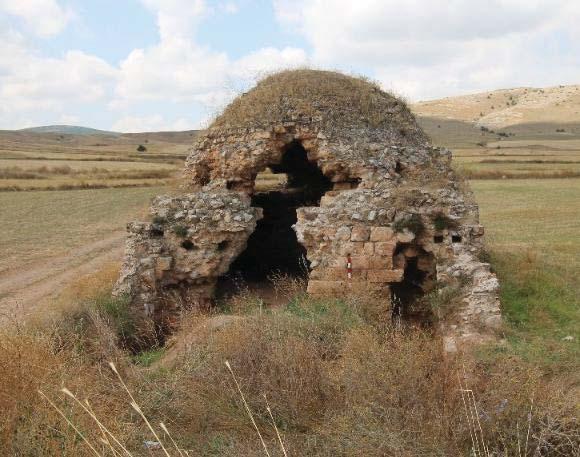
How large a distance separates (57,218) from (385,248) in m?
21.0

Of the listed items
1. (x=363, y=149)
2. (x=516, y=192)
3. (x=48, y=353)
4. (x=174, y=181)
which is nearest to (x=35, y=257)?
(x=174, y=181)

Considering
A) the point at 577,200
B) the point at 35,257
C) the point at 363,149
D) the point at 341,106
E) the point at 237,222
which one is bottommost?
the point at 577,200

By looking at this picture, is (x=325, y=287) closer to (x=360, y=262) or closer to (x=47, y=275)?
(x=360, y=262)

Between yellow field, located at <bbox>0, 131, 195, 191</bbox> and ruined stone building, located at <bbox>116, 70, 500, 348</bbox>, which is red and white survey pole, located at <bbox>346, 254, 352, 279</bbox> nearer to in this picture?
ruined stone building, located at <bbox>116, 70, 500, 348</bbox>

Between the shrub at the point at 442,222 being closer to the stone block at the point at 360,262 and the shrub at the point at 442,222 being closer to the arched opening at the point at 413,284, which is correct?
the arched opening at the point at 413,284

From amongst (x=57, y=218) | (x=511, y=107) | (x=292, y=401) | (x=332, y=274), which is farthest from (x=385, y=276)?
(x=511, y=107)

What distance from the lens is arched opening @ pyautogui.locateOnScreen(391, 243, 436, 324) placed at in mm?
8898

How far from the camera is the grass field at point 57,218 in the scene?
62.8 feet

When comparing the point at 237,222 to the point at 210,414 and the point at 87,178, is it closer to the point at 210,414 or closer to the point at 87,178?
the point at 210,414

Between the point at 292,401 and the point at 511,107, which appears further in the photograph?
the point at 511,107

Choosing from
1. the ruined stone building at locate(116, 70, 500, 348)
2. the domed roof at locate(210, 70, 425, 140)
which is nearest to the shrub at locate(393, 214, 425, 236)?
the ruined stone building at locate(116, 70, 500, 348)

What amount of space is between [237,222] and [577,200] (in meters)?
23.4

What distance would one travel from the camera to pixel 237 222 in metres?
9.47

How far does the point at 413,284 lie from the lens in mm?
9414
